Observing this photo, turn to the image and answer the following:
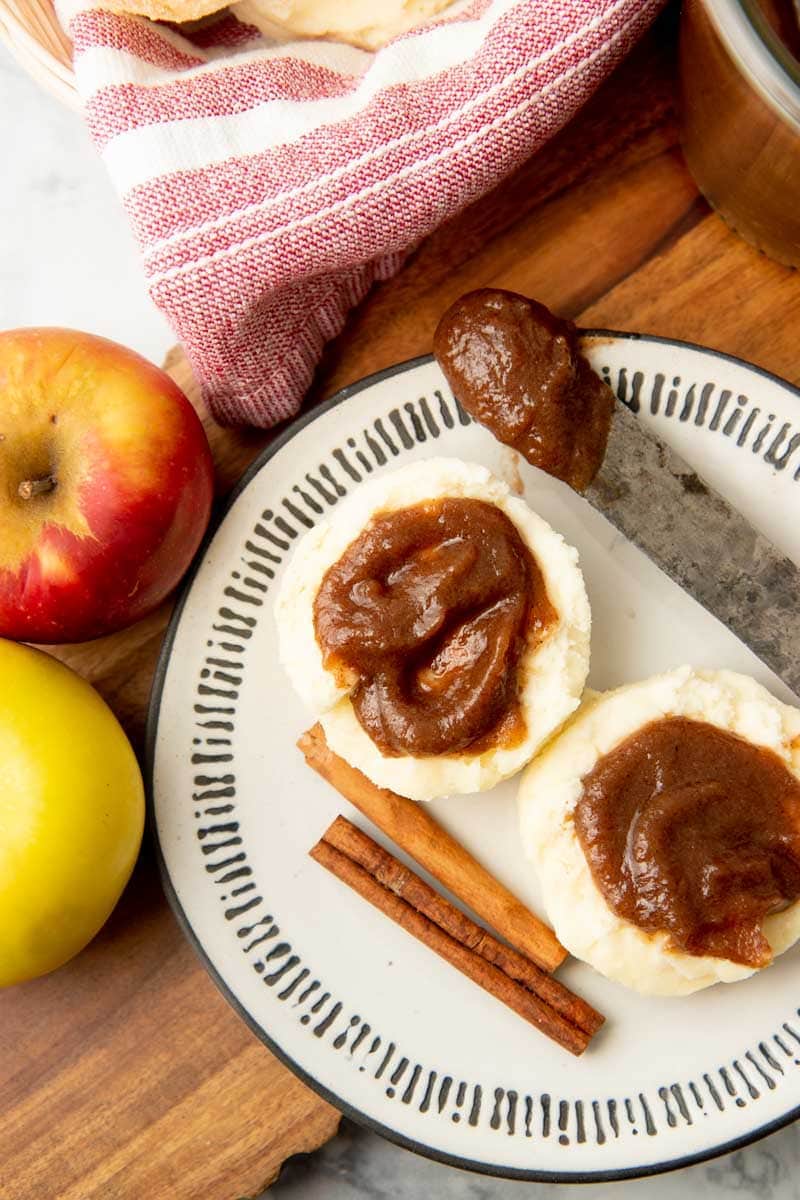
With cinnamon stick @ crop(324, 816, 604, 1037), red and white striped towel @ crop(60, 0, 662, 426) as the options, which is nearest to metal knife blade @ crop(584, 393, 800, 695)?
red and white striped towel @ crop(60, 0, 662, 426)

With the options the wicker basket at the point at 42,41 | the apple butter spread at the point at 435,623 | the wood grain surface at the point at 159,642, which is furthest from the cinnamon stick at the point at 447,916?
the wicker basket at the point at 42,41

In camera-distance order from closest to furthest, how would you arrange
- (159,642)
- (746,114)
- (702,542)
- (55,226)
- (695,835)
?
(746,114)
(695,835)
(702,542)
(159,642)
(55,226)

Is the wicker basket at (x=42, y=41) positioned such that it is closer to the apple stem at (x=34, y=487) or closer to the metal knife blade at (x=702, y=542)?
the apple stem at (x=34, y=487)

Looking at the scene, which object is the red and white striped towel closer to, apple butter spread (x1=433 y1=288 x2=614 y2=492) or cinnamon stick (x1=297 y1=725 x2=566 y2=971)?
apple butter spread (x1=433 y1=288 x2=614 y2=492)

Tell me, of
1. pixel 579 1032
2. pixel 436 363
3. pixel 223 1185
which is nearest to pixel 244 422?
pixel 436 363

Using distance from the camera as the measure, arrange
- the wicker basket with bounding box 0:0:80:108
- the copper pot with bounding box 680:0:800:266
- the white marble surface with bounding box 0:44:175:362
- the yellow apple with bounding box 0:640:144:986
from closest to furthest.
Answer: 1. the copper pot with bounding box 680:0:800:266
2. the yellow apple with bounding box 0:640:144:986
3. the wicker basket with bounding box 0:0:80:108
4. the white marble surface with bounding box 0:44:175:362

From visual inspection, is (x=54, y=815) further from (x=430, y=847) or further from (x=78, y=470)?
(x=430, y=847)

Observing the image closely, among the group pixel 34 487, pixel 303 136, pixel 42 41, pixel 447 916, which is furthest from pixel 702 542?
pixel 42 41

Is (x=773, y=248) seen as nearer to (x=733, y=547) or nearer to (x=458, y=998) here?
(x=733, y=547)
